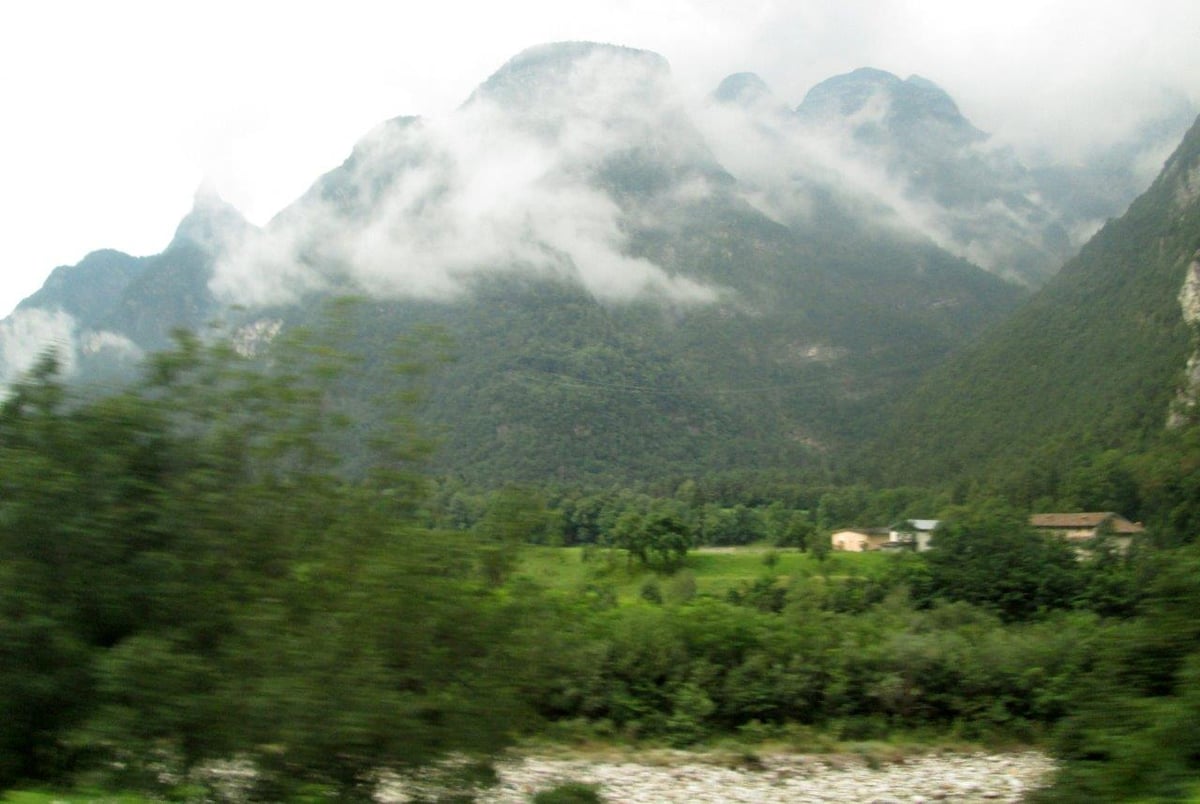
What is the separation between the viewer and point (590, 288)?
84562mm

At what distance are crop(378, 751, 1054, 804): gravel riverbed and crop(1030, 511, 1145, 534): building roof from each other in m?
12.4

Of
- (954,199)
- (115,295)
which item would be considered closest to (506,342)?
(115,295)

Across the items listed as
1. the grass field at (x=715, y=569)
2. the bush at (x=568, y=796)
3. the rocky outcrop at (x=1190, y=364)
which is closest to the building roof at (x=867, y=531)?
the grass field at (x=715, y=569)

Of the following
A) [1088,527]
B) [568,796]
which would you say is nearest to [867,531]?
[1088,527]

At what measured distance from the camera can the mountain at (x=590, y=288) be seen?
159 feet

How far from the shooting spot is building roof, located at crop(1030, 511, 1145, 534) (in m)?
22.4

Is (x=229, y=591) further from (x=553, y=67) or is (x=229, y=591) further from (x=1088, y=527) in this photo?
(x=553, y=67)

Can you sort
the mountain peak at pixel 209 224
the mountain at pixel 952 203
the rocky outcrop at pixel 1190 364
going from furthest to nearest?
the mountain at pixel 952 203
the mountain peak at pixel 209 224
the rocky outcrop at pixel 1190 364

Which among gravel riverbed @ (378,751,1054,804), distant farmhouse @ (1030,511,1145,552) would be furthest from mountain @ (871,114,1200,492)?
gravel riverbed @ (378,751,1054,804)

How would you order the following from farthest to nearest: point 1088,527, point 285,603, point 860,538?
point 860,538 → point 1088,527 → point 285,603

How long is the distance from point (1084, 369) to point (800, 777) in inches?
2128

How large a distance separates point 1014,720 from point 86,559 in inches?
482

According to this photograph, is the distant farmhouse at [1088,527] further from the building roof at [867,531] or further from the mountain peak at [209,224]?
the mountain peak at [209,224]

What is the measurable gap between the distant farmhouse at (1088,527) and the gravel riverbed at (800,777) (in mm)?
10971
